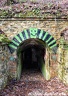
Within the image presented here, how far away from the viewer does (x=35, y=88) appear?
1016 centimetres

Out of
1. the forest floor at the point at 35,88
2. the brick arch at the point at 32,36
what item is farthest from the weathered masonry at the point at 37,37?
the forest floor at the point at 35,88

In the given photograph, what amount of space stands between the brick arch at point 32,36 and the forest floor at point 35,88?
1761 millimetres

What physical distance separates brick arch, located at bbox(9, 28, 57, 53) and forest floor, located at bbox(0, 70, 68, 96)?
176 cm

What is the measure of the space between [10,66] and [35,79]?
1.73 metres

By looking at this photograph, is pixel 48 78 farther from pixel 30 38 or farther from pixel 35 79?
pixel 30 38

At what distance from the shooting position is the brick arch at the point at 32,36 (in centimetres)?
1129

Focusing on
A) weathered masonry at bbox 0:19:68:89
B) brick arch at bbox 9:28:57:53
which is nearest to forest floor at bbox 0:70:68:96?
weathered masonry at bbox 0:19:68:89

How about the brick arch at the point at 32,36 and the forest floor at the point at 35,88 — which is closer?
the forest floor at the point at 35,88

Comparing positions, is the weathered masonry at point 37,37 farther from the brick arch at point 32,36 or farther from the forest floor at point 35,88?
the forest floor at point 35,88

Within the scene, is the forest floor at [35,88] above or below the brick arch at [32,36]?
below

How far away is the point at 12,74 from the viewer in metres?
11.3

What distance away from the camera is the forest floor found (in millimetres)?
9281

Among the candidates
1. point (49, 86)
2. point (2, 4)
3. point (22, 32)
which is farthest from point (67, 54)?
point (2, 4)

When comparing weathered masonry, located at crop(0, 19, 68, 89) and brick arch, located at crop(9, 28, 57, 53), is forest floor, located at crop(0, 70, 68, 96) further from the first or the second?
brick arch, located at crop(9, 28, 57, 53)
